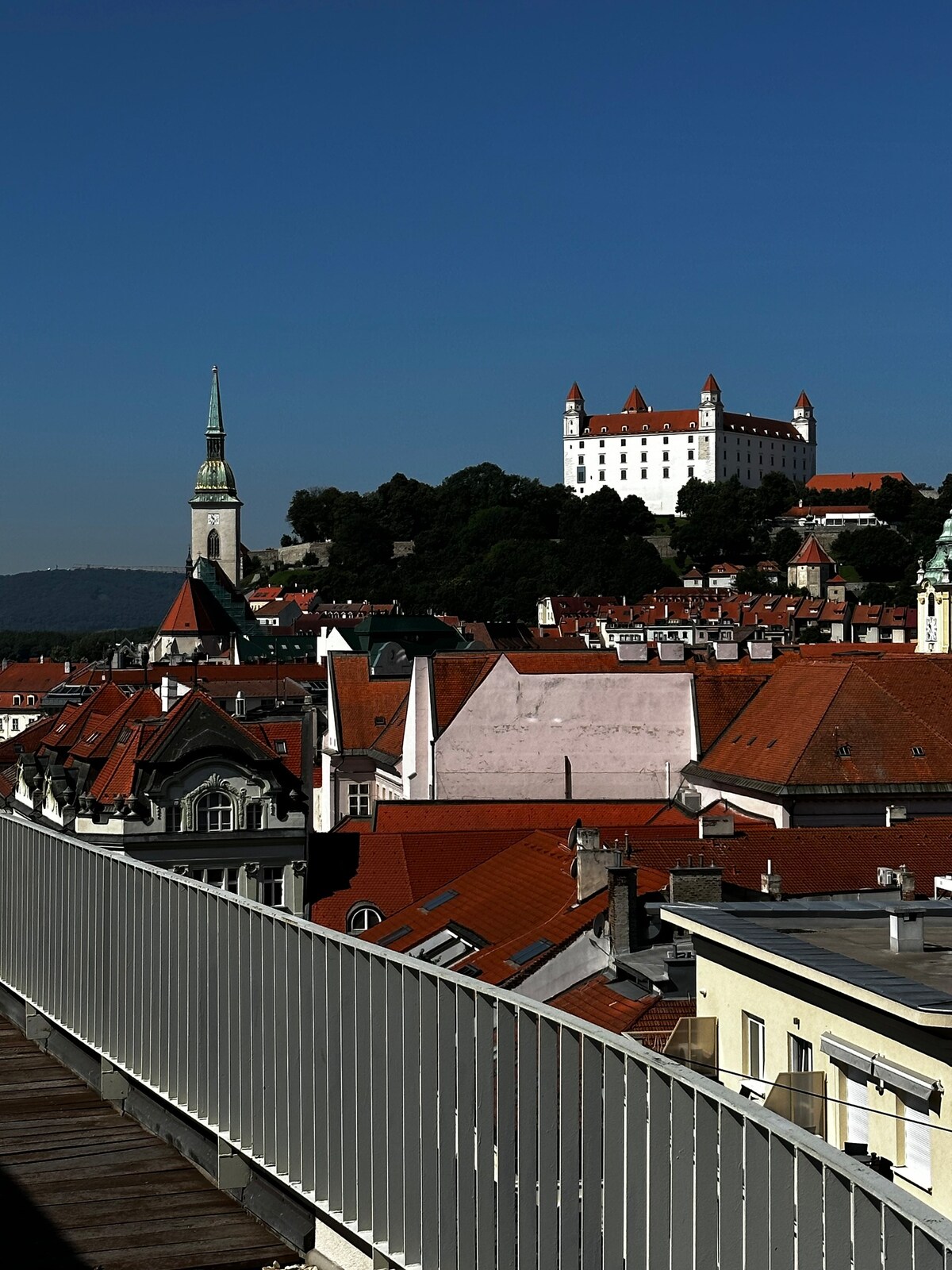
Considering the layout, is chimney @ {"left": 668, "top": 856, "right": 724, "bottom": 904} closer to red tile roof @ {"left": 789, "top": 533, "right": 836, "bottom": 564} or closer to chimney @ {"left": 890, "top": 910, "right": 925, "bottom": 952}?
chimney @ {"left": 890, "top": 910, "right": 925, "bottom": 952}

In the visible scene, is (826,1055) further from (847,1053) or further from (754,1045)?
(754,1045)

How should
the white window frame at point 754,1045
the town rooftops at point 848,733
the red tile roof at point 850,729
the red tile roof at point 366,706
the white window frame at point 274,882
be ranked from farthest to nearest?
the red tile roof at point 366,706 < the red tile roof at point 850,729 < the town rooftops at point 848,733 < the white window frame at point 274,882 < the white window frame at point 754,1045

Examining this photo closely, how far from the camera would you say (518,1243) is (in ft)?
18.6

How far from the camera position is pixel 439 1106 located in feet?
20.0

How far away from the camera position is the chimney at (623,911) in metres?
22.4

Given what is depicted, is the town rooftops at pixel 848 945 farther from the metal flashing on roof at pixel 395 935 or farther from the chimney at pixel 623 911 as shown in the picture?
the metal flashing on roof at pixel 395 935

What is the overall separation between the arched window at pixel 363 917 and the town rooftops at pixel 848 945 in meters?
15.1

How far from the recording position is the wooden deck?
630cm

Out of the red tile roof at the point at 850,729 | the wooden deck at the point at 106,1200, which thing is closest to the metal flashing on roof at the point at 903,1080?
the wooden deck at the point at 106,1200

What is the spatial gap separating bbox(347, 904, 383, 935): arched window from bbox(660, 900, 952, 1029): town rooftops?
15074mm

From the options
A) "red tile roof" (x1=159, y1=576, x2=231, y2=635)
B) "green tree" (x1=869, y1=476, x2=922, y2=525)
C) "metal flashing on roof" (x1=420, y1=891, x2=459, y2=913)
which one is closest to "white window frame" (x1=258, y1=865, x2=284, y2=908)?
"metal flashing on roof" (x1=420, y1=891, x2=459, y2=913)

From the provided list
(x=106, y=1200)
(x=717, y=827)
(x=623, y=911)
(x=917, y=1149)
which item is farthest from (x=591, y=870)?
(x=106, y=1200)

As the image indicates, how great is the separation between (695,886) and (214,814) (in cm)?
1334

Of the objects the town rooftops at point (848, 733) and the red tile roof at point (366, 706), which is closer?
the town rooftops at point (848, 733)
